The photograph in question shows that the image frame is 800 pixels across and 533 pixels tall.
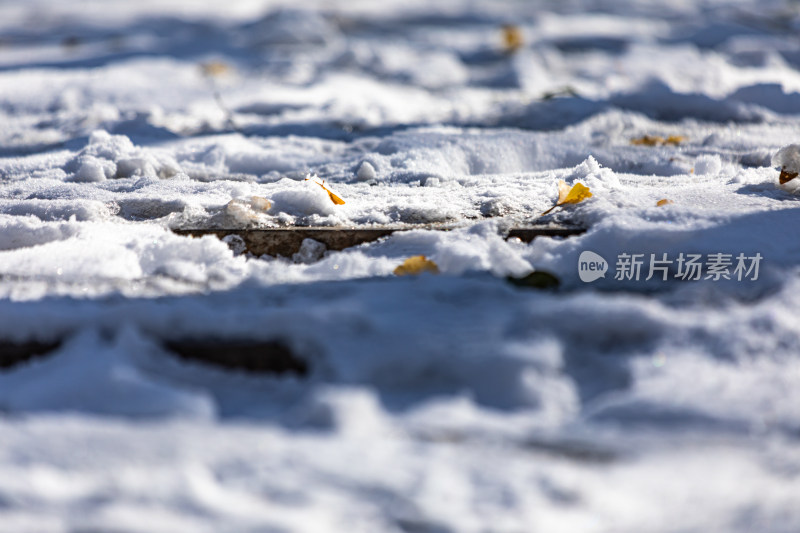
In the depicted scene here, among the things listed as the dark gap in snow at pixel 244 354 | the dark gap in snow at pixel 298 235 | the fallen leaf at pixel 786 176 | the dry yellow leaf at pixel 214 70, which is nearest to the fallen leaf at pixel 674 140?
the fallen leaf at pixel 786 176

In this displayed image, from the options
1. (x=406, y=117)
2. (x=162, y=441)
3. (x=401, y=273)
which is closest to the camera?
(x=162, y=441)

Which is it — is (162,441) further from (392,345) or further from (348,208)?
(348,208)

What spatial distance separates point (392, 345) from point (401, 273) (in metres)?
0.41

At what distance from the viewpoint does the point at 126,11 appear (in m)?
9.14

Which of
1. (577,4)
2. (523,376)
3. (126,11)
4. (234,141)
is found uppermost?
(577,4)

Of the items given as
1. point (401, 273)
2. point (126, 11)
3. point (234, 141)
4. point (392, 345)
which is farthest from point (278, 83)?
point (126, 11)

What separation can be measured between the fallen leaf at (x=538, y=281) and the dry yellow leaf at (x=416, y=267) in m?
0.20

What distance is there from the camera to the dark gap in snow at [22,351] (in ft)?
4.11

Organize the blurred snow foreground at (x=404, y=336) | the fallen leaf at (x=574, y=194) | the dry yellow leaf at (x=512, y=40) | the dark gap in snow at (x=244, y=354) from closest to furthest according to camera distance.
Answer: the blurred snow foreground at (x=404, y=336), the dark gap in snow at (x=244, y=354), the fallen leaf at (x=574, y=194), the dry yellow leaf at (x=512, y=40)

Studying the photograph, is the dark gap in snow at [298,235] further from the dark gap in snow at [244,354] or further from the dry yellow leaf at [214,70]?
the dry yellow leaf at [214,70]
